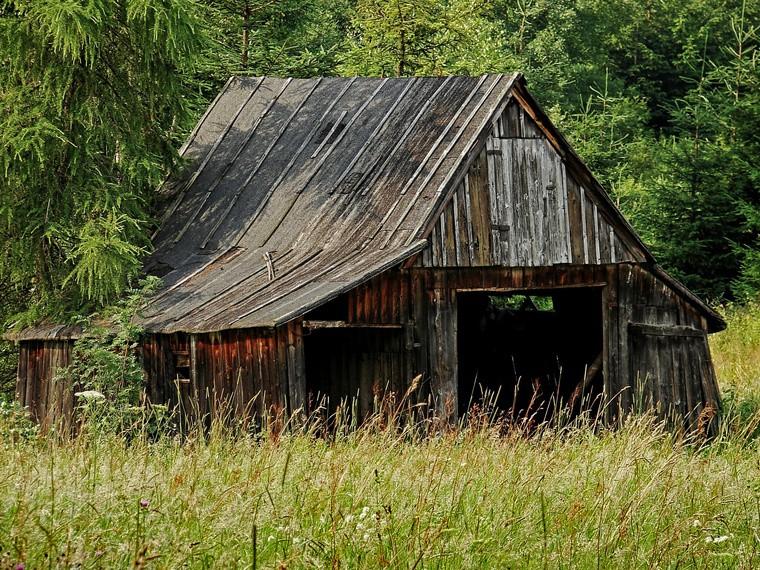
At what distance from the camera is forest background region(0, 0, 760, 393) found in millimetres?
15047

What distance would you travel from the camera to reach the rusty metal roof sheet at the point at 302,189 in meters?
13.7

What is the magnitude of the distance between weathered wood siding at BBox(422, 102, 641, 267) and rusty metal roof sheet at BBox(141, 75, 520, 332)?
12.6 inches

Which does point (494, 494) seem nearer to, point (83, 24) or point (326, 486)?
point (326, 486)

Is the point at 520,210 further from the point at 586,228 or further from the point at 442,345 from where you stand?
the point at 442,345

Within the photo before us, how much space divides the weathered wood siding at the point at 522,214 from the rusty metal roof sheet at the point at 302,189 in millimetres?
320

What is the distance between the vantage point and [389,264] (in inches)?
Result: 514

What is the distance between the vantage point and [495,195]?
14.7 m

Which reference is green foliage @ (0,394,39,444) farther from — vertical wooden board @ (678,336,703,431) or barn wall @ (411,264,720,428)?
vertical wooden board @ (678,336,703,431)

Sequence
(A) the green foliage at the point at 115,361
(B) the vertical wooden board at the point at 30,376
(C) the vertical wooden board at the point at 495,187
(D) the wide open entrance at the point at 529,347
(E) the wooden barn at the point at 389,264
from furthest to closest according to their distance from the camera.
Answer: (D) the wide open entrance at the point at 529,347 < (B) the vertical wooden board at the point at 30,376 < (C) the vertical wooden board at the point at 495,187 < (E) the wooden barn at the point at 389,264 < (A) the green foliage at the point at 115,361

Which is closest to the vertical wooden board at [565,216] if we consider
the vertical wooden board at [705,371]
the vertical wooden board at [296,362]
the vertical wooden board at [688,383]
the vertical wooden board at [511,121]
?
the vertical wooden board at [511,121]

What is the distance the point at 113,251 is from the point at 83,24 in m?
2.60

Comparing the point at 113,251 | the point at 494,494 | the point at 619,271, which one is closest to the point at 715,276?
the point at 619,271

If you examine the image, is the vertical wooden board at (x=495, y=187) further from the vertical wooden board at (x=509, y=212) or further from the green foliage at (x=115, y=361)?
the green foliage at (x=115, y=361)

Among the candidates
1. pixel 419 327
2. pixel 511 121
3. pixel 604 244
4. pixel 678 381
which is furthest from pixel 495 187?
pixel 678 381
